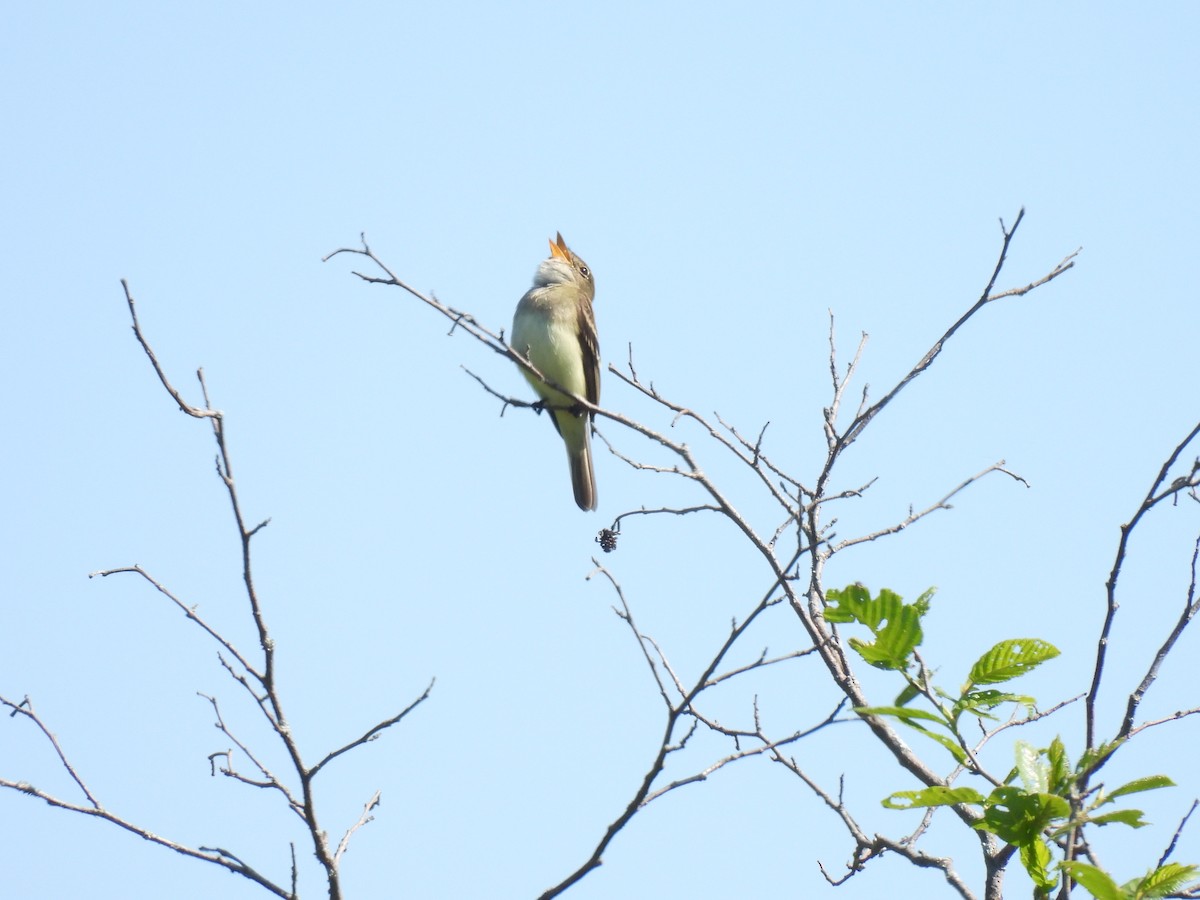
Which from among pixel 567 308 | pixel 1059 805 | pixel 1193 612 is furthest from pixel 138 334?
pixel 567 308

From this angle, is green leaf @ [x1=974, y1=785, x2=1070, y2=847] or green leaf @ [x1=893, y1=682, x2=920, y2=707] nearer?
green leaf @ [x1=974, y1=785, x2=1070, y2=847]

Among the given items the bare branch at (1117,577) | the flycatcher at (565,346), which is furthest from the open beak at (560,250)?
the bare branch at (1117,577)

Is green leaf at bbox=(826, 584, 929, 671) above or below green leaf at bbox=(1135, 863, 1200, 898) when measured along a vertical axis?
above

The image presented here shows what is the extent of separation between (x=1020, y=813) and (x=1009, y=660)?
16.0 inches

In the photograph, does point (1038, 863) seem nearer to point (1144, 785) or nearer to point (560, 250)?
point (1144, 785)

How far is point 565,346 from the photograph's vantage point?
8.91 metres

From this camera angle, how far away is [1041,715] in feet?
12.8

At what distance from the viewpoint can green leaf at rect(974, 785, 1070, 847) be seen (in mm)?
2463

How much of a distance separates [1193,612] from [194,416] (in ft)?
8.85

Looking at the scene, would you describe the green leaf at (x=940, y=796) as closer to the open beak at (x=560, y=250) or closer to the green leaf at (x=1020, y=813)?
the green leaf at (x=1020, y=813)

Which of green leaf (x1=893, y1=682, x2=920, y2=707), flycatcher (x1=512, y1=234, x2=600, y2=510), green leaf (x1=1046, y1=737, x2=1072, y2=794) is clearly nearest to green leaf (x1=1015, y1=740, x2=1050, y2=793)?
green leaf (x1=1046, y1=737, x2=1072, y2=794)

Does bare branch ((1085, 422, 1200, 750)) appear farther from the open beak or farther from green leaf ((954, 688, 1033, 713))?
the open beak

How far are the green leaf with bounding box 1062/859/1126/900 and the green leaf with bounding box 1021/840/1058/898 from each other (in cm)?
21

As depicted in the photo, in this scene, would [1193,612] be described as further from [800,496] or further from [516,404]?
[516,404]
